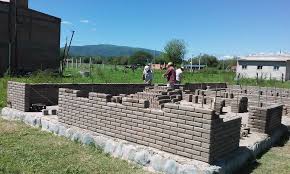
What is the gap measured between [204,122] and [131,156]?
1.42 metres

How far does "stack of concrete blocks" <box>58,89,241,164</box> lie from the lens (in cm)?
540

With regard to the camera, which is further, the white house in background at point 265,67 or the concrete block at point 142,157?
the white house in background at point 265,67

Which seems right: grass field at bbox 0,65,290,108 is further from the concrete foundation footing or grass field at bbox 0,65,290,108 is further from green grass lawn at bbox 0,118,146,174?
green grass lawn at bbox 0,118,146,174

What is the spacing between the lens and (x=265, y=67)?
157 feet

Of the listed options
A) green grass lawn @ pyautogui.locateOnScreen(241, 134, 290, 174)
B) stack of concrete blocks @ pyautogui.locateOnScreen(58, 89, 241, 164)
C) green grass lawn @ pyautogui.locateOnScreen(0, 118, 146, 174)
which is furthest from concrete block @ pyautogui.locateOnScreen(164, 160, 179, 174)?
green grass lawn @ pyautogui.locateOnScreen(241, 134, 290, 174)

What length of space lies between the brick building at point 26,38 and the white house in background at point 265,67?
81.6ft

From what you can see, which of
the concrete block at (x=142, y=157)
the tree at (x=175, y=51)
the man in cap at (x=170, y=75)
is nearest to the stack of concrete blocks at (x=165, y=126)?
the concrete block at (x=142, y=157)

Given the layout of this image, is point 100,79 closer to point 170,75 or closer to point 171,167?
point 170,75

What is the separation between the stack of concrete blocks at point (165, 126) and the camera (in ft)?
17.7

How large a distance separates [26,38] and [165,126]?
2329 centimetres

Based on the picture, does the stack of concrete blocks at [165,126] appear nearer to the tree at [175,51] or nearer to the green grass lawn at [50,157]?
the green grass lawn at [50,157]

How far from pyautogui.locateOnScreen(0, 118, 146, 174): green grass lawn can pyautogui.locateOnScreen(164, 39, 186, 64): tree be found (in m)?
72.4

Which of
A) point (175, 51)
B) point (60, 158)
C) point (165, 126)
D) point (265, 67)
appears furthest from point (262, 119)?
point (175, 51)

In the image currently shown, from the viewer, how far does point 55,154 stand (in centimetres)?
616
